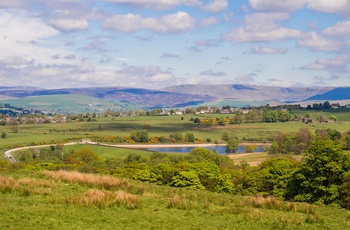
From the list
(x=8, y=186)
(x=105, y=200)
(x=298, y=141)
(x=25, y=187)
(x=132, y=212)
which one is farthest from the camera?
(x=298, y=141)

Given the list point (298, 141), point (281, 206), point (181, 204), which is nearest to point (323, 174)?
point (281, 206)

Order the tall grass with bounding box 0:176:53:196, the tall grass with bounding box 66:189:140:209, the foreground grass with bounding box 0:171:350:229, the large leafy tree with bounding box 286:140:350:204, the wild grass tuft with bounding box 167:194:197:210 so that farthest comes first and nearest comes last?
the large leafy tree with bounding box 286:140:350:204
the tall grass with bounding box 0:176:53:196
the wild grass tuft with bounding box 167:194:197:210
the tall grass with bounding box 66:189:140:209
the foreground grass with bounding box 0:171:350:229

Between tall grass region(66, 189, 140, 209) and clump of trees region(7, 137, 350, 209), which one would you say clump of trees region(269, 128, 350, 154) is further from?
tall grass region(66, 189, 140, 209)

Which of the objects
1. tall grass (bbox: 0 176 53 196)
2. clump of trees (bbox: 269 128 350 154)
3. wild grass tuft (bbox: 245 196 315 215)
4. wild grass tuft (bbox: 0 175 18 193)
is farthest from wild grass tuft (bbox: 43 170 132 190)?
clump of trees (bbox: 269 128 350 154)

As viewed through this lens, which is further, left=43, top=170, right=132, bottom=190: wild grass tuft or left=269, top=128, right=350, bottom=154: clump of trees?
left=269, top=128, right=350, bottom=154: clump of trees

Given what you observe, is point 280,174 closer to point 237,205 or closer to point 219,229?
point 237,205

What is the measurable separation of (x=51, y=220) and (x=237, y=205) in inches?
367

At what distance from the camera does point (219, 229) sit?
1619 cm

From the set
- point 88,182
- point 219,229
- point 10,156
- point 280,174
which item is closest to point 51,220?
point 219,229

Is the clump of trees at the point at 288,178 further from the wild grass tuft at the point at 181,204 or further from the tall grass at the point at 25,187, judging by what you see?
the tall grass at the point at 25,187

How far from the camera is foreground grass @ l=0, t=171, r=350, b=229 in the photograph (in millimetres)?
16141

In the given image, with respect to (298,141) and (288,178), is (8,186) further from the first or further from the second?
(298,141)

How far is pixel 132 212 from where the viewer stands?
60.4ft

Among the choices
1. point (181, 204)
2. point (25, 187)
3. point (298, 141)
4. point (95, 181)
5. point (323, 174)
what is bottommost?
point (298, 141)
